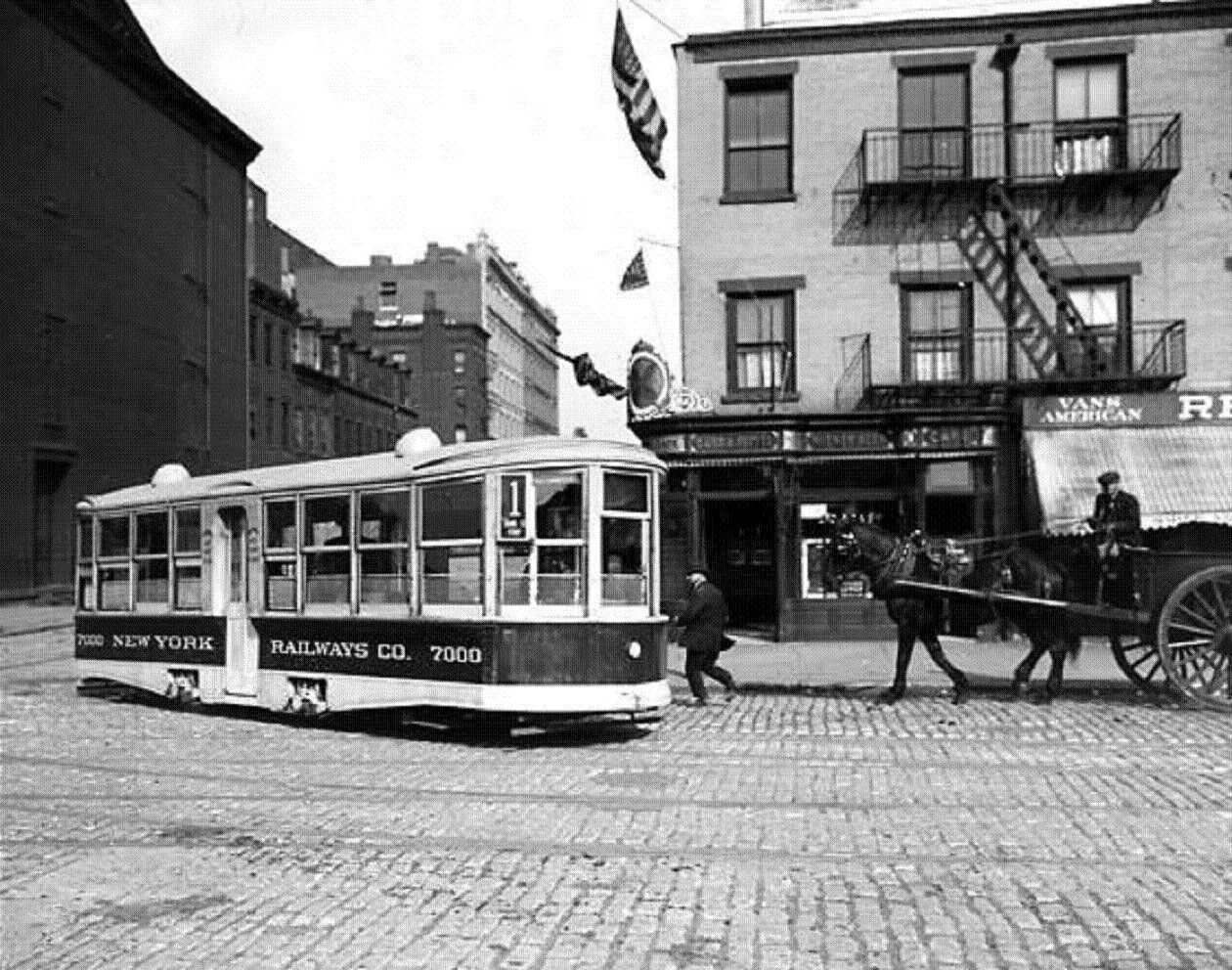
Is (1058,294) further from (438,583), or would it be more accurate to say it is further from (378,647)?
(378,647)

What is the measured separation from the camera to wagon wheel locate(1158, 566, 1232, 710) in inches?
→ 537

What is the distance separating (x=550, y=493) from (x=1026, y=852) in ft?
18.1

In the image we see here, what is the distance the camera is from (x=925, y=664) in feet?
65.0

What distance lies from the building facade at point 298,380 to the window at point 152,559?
41.3 metres

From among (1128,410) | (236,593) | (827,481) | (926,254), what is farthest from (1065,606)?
(926,254)

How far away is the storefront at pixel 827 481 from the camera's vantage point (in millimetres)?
22531

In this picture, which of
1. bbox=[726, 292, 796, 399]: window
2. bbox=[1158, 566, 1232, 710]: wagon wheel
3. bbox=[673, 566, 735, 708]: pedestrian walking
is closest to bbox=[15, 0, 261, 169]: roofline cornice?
bbox=[726, 292, 796, 399]: window

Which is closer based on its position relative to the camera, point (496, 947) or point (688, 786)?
point (496, 947)

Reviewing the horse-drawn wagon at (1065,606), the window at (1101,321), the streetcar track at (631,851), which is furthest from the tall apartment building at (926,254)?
the streetcar track at (631,851)

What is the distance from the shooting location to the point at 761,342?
23422 mm

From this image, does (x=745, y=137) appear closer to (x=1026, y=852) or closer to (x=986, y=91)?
(x=986, y=91)

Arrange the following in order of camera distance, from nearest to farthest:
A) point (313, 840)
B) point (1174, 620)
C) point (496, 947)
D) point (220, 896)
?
point (496, 947)
point (220, 896)
point (313, 840)
point (1174, 620)

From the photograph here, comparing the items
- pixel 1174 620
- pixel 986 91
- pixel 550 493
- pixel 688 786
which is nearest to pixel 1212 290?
pixel 986 91

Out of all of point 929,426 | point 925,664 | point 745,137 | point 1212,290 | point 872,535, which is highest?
point 745,137
